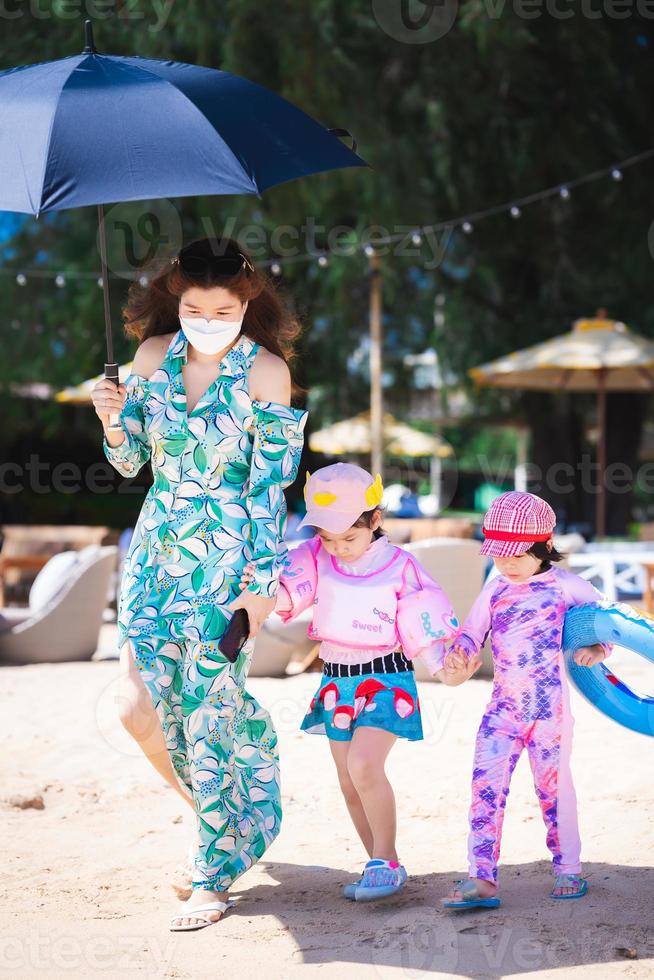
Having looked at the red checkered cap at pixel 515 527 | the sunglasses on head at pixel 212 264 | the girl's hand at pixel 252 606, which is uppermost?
Result: the sunglasses on head at pixel 212 264

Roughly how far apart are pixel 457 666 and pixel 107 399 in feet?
3.81

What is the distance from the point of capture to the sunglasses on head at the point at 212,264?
3.21 m

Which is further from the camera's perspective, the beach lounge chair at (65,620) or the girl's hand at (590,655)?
the beach lounge chair at (65,620)

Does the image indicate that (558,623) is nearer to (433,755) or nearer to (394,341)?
(433,755)

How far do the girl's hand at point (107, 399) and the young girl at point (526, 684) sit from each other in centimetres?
104

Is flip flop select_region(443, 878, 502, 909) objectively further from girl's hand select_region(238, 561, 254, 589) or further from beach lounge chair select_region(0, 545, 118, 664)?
beach lounge chair select_region(0, 545, 118, 664)

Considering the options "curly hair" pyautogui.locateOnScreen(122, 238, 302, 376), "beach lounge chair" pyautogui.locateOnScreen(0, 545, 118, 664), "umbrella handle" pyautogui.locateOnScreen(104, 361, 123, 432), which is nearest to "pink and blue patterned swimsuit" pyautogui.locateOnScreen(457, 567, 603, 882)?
"curly hair" pyautogui.locateOnScreen(122, 238, 302, 376)

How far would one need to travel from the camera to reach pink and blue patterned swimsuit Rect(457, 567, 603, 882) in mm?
3154

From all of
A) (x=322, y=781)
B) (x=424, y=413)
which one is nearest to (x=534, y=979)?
(x=322, y=781)

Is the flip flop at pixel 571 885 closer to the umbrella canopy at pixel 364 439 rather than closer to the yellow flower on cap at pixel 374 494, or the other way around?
the yellow flower on cap at pixel 374 494

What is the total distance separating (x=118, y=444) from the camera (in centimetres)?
320

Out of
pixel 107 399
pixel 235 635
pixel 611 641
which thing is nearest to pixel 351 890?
pixel 235 635

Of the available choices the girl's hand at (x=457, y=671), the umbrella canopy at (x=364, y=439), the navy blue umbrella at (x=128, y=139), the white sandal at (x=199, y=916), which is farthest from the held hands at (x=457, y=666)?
the umbrella canopy at (x=364, y=439)

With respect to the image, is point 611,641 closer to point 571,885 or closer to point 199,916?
point 571,885
